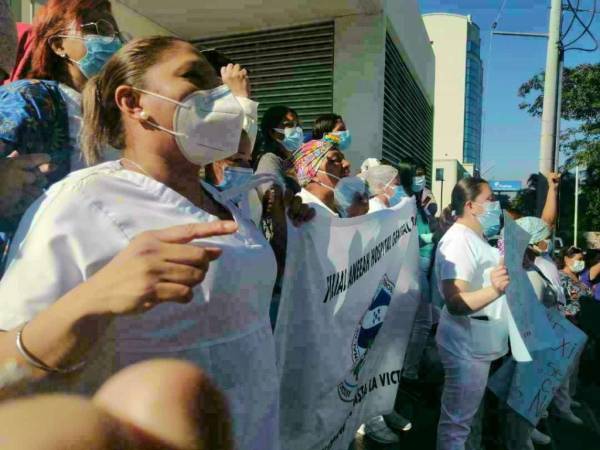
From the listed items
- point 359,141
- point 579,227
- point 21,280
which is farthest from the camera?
point 579,227

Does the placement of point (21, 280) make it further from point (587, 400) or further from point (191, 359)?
point (587, 400)

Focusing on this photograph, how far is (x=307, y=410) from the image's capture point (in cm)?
205

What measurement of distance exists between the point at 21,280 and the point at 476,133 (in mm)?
68627

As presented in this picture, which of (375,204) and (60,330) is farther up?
(375,204)

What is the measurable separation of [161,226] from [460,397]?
7.89 ft

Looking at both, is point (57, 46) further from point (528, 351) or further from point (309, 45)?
point (309, 45)

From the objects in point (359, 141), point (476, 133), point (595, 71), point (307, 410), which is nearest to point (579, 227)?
point (595, 71)

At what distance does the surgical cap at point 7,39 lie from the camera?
49.5 inches

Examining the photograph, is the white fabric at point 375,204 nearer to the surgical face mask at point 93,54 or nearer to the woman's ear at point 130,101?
the surgical face mask at point 93,54

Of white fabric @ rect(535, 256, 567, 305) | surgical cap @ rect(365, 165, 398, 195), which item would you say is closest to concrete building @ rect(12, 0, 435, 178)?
surgical cap @ rect(365, 165, 398, 195)

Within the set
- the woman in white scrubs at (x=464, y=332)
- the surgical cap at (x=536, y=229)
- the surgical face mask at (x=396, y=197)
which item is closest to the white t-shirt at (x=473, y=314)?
the woman in white scrubs at (x=464, y=332)

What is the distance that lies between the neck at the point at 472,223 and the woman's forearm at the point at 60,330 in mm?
2663

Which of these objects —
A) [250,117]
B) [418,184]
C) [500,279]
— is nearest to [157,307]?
[250,117]

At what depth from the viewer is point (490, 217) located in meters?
3.30
